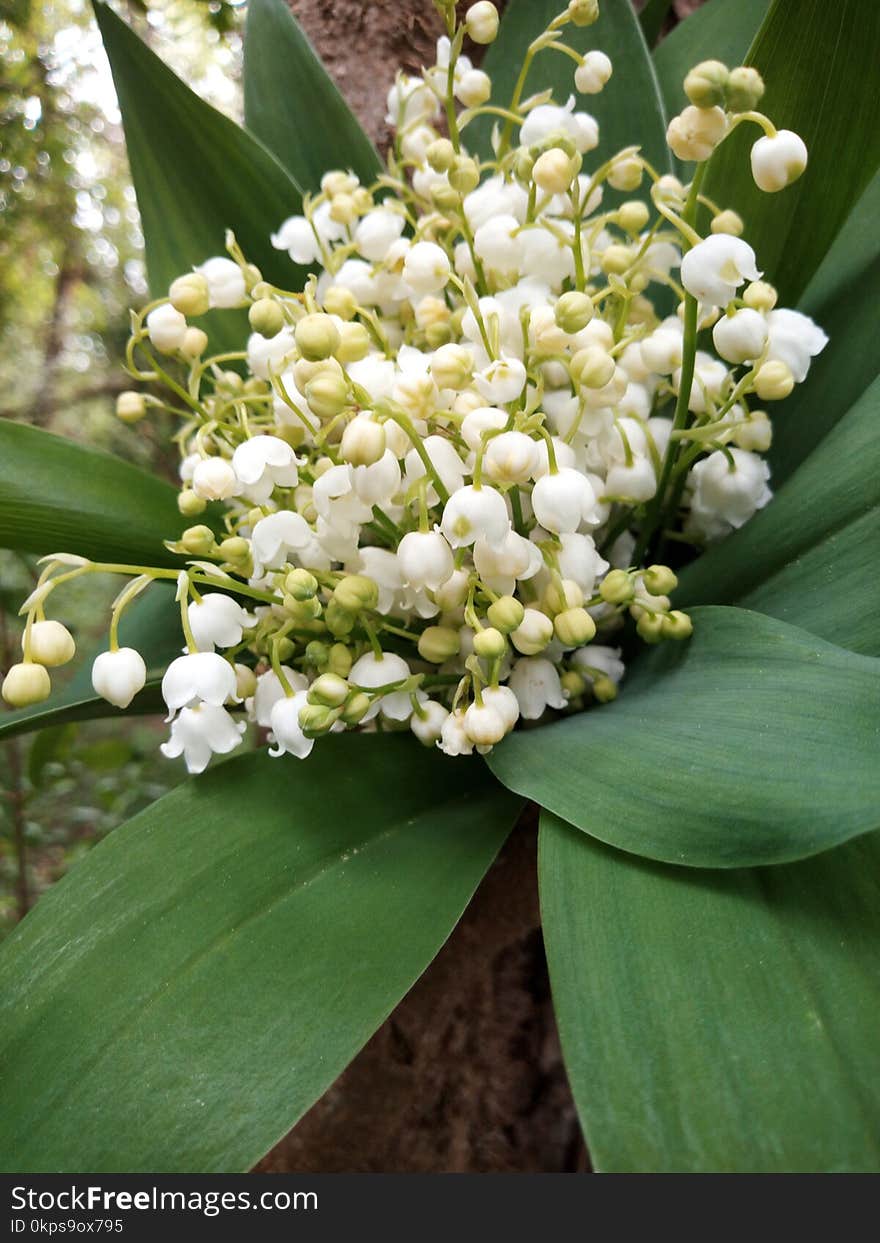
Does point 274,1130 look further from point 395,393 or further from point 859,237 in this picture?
point 859,237

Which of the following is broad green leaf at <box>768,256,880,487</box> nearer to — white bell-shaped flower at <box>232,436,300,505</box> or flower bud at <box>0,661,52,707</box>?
white bell-shaped flower at <box>232,436,300,505</box>

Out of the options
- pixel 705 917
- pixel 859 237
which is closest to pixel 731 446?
pixel 859 237

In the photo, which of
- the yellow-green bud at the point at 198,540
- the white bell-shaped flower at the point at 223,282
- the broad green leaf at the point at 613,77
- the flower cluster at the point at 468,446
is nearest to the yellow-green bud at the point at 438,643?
the flower cluster at the point at 468,446

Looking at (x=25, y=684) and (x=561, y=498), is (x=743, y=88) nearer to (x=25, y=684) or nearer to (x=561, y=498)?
(x=561, y=498)

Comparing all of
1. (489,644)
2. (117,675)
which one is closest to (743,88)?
(489,644)

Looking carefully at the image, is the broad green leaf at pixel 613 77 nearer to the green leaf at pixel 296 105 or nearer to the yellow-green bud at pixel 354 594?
the green leaf at pixel 296 105
